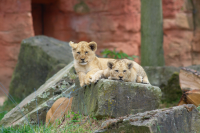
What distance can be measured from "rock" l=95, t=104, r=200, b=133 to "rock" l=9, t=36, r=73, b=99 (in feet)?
16.9

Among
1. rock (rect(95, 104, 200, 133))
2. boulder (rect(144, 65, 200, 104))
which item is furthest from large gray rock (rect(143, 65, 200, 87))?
rock (rect(95, 104, 200, 133))

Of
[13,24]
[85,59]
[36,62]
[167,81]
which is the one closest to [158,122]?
[85,59]

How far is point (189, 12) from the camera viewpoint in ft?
46.6

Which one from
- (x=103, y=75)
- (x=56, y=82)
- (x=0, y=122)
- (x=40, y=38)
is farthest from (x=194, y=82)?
(x=40, y=38)

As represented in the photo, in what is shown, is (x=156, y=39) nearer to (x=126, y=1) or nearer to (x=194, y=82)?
(x=194, y=82)

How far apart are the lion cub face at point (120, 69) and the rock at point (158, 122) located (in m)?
1.11

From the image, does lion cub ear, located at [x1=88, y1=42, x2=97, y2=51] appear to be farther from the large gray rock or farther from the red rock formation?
the red rock formation

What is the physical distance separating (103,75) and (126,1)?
965 centimetres

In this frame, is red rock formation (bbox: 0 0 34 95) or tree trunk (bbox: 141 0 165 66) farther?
red rock formation (bbox: 0 0 34 95)

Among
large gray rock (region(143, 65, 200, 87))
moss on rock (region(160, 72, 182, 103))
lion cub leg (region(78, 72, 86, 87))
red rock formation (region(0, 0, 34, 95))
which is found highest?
red rock formation (region(0, 0, 34, 95))

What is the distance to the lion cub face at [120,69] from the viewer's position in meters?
4.52

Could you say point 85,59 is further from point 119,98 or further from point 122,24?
→ point 122,24

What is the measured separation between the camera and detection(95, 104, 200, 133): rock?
3.25m

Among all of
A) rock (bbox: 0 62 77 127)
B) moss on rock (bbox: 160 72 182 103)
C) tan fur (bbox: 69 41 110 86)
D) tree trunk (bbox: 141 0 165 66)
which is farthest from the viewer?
tree trunk (bbox: 141 0 165 66)
